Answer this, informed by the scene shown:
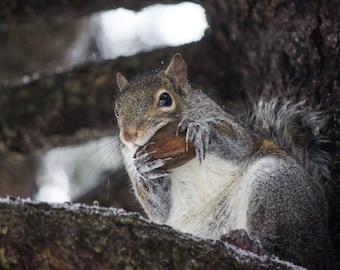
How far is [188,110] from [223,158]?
0.27 m

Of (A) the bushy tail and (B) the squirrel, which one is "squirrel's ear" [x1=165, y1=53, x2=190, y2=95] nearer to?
(B) the squirrel

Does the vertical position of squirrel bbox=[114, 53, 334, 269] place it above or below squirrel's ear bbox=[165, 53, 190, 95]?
below

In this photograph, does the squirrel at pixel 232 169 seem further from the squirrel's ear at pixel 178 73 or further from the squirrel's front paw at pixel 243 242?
the squirrel's front paw at pixel 243 242

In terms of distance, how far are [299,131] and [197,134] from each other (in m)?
0.48

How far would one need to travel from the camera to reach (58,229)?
157cm

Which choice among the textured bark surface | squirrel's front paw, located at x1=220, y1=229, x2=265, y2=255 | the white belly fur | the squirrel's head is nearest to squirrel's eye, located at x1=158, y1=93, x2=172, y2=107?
the squirrel's head

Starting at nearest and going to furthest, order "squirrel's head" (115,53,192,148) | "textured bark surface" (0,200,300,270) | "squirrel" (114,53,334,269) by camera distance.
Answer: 1. "textured bark surface" (0,200,300,270)
2. "squirrel" (114,53,334,269)
3. "squirrel's head" (115,53,192,148)

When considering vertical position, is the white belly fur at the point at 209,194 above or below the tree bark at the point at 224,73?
below

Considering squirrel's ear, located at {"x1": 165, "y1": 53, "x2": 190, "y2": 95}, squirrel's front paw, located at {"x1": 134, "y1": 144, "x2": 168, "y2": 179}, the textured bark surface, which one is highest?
squirrel's ear, located at {"x1": 165, "y1": 53, "x2": 190, "y2": 95}

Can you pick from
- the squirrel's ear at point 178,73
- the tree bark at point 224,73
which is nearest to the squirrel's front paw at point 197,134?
the squirrel's ear at point 178,73

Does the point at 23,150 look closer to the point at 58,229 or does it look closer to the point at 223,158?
the point at 223,158

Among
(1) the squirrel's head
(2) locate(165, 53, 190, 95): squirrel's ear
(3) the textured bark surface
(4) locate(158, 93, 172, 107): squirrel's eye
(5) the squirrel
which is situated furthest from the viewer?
(2) locate(165, 53, 190, 95): squirrel's ear

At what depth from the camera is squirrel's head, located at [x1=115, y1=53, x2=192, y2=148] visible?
2580mm

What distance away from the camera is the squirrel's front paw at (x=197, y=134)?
2.50 meters
